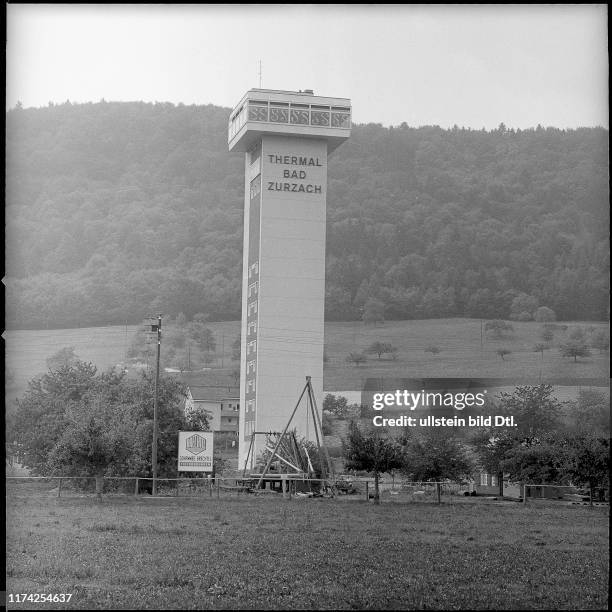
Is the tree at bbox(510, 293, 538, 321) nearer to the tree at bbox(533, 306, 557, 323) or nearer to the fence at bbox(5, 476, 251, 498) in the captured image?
the tree at bbox(533, 306, 557, 323)

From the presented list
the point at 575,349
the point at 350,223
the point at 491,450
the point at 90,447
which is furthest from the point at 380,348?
the point at 90,447

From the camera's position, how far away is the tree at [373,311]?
27.6m

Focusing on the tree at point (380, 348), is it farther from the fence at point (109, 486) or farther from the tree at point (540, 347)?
the fence at point (109, 486)

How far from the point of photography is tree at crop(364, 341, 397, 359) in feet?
105

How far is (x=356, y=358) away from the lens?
32.4 metres

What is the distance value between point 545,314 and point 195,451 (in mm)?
13272

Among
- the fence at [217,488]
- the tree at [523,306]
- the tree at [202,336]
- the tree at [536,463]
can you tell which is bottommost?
the fence at [217,488]

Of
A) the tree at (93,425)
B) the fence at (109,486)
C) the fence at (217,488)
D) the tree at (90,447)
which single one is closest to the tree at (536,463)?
the fence at (217,488)

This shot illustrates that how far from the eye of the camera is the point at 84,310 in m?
31.5

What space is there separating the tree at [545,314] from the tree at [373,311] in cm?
430

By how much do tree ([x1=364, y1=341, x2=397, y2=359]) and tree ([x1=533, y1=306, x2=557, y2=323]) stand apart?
213 inches

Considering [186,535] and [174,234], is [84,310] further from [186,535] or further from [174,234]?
[186,535]

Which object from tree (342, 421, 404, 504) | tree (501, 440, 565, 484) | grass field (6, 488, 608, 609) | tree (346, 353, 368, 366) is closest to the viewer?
grass field (6, 488, 608, 609)

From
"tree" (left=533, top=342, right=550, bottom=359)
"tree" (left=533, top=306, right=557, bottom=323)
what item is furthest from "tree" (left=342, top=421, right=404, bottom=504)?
"tree" (left=533, top=342, right=550, bottom=359)
